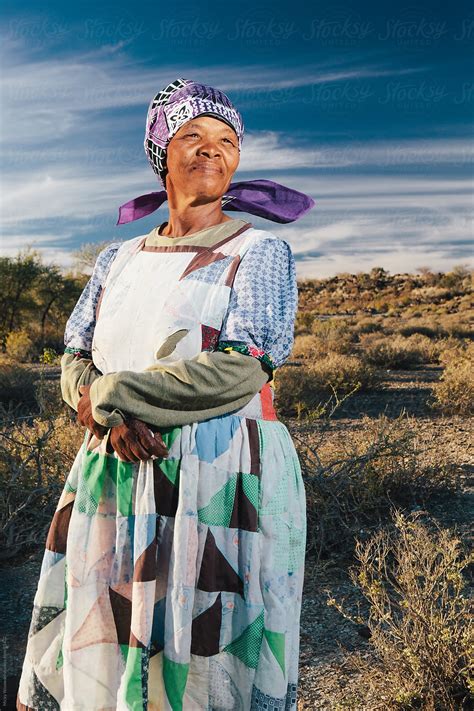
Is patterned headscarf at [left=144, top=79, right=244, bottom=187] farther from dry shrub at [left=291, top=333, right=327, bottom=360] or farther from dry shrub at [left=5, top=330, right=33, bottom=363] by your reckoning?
dry shrub at [left=5, top=330, right=33, bottom=363]

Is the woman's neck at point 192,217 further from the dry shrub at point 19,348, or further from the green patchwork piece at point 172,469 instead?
the dry shrub at point 19,348

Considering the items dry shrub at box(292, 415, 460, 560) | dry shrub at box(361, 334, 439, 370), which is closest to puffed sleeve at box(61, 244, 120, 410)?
dry shrub at box(292, 415, 460, 560)

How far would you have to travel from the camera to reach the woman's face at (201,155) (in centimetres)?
219

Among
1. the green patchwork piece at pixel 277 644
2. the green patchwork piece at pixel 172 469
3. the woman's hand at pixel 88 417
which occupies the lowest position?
the green patchwork piece at pixel 277 644

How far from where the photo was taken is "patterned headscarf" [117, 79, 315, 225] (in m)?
2.19

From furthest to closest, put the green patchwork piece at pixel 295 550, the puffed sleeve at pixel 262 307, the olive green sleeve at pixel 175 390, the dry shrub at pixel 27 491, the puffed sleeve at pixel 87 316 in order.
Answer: the dry shrub at pixel 27 491 < the puffed sleeve at pixel 87 316 < the green patchwork piece at pixel 295 550 < the puffed sleeve at pixel 262 307 < the olive green sleeve at pixel 175 390

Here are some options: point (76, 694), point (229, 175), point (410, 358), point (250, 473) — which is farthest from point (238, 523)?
point (410, 358)

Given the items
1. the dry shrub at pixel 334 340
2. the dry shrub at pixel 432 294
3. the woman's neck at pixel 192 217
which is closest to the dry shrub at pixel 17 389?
the dry shrub at pixel 334 340

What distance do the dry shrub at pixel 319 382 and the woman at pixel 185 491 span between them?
8315 millimetres

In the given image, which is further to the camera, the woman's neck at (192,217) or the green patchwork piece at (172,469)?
the woman's neck at (192,217)

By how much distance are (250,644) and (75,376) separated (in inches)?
36.6

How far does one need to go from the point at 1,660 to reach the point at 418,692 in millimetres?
1981

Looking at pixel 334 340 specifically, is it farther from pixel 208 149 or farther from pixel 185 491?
pixel 185 491

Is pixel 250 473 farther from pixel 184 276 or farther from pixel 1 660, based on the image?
pixel 1 660
